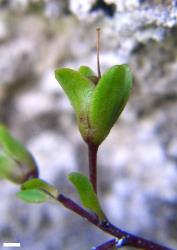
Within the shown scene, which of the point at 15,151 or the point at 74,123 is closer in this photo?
the point at 15,151

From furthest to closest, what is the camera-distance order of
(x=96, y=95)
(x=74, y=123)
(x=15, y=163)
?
(x=74, y=123) < (x=15, y=163) < (x=96, y=95)

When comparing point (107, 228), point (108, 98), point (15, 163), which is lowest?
point (107, 228)

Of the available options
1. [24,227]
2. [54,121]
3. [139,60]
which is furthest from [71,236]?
[139,60]

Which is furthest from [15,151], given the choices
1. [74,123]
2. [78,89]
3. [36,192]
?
[74,123]

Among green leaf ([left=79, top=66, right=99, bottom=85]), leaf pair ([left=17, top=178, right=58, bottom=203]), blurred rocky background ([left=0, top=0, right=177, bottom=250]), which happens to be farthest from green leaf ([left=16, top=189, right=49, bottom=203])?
blurred rocky background ([left=0, top=0, right=177, bottom=250])

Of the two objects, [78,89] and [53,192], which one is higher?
[78,89]

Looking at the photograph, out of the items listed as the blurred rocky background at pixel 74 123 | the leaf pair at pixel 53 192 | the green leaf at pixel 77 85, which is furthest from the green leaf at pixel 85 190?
the blurred rocky background at pixel 74 123

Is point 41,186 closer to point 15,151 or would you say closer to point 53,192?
point 53,192

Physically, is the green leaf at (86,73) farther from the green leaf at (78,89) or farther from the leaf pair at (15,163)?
the leaf pair at (15,163)
